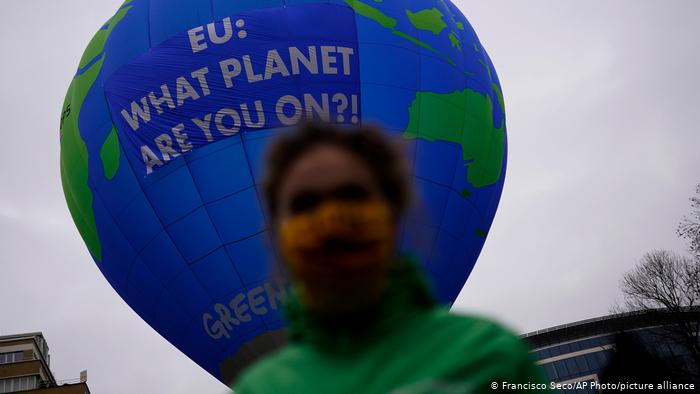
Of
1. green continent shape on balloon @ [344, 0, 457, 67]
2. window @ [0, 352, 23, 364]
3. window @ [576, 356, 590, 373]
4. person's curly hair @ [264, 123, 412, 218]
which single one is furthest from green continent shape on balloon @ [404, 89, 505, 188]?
window @ [0, 352, 23, 364]

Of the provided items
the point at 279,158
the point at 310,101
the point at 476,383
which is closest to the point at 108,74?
the point at 310,101

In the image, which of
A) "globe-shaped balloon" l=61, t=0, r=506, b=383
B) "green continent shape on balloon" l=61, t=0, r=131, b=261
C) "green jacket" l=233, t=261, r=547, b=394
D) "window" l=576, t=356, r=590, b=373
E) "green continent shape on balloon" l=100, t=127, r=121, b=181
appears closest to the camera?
"green jacket" l=233, t=261, r=547, b=394

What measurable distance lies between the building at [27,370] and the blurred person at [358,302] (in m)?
46.1

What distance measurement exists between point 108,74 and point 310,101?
3.38 metres

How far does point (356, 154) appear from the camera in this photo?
57.4 inches

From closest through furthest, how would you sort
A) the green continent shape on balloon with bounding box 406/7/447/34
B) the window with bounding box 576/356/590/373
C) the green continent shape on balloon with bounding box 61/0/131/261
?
the green continent shape on balloon with bounding box 406/7/447/34 → the green continent shape on balloon with bounding box 61/0/131/261 → the window with bounding box 576/356/590/373

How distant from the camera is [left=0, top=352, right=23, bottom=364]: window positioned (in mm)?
48156

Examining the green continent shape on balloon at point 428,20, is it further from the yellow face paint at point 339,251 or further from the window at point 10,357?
the window at point 10,357

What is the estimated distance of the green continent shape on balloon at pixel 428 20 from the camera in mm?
9234

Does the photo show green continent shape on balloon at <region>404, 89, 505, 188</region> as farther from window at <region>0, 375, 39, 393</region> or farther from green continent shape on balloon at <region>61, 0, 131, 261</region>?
window at <region>0, 375, 39, 393</region>

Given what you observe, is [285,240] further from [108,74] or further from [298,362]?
[108,74]

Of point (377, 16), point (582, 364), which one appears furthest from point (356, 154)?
point (582, 364)

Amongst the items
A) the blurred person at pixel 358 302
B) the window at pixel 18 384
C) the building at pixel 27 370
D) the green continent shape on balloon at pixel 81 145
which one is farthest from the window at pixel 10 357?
the blurred person at pixel 358 302

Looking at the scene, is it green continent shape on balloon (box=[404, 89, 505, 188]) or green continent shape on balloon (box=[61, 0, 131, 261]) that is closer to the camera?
green continent shape on balloon (box=[404, 89, 505, 188])
